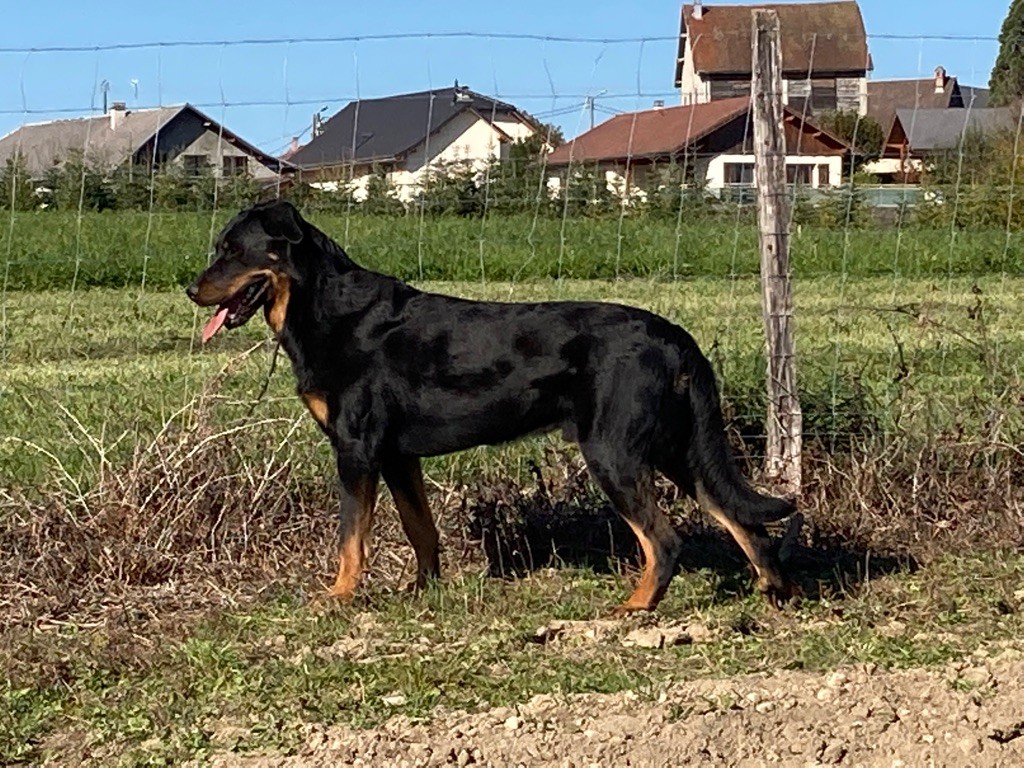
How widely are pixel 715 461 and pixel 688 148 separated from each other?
392cm

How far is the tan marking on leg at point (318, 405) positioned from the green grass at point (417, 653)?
0.73 m

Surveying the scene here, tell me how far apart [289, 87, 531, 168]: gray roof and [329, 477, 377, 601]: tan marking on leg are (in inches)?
110

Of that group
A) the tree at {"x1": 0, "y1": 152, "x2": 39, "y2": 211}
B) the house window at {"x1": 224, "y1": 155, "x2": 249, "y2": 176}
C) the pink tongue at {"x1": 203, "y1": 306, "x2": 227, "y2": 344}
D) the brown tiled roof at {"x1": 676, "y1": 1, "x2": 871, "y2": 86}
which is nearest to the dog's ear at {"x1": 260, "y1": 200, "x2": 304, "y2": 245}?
the pink tongue at {"x1": 203, "y1": 306, "x2": 227, "y2": 344}

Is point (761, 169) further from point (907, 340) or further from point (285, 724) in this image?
point (907, 340)

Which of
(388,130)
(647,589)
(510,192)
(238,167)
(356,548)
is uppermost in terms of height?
(388,130)

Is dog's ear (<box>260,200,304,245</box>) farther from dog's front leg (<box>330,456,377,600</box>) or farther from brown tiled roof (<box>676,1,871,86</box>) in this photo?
brown tiled roof (<box>676,1,871,86</box>)

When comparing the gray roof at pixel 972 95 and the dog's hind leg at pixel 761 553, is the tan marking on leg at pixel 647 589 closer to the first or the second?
the dog's hind leg at pixel 761 553

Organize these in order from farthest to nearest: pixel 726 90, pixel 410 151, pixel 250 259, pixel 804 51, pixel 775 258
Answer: pixel 804 51 < pixel 726 90 < pixel 410 151 < pixel 775 258 < pixel 250 259

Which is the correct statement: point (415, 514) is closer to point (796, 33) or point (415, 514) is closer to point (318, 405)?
point (318, 405)

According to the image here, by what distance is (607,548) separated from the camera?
7086 millimetres

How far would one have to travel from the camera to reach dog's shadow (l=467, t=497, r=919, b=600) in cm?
678

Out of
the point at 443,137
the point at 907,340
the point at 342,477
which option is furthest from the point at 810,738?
the point at 443,137

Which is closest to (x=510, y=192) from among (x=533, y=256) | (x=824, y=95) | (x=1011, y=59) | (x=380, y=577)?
(x=380, y=577)

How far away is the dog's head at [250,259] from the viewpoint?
20.6 feet
